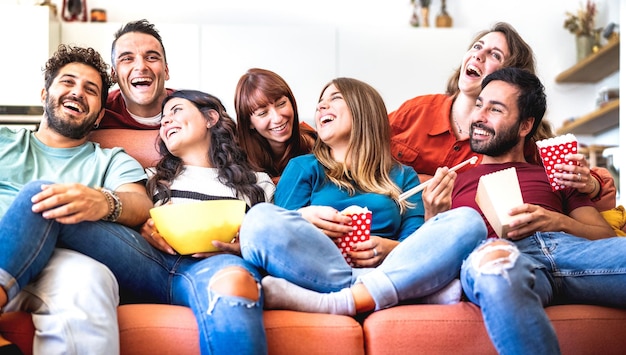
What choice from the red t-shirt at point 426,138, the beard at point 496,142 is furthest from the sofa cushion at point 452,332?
the red t-shirt at point 426,138

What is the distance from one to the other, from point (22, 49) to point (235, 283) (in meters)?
3.62

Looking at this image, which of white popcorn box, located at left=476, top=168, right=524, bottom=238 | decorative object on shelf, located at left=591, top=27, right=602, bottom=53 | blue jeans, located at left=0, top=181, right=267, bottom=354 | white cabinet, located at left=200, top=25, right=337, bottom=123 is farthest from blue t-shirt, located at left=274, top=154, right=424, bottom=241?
decorative object on shelf, located at left=591, top=27, right=602, bottom=53

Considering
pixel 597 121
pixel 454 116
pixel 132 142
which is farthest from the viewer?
pixel 597 121

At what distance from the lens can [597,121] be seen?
498 centimetres

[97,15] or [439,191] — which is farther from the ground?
[97,15]

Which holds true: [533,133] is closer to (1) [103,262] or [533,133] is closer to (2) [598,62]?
(1) [103,262]

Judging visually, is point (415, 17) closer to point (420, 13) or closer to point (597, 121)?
point (420, 13)

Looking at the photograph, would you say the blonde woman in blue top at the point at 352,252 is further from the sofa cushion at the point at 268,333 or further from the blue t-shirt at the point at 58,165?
the blue t-shirt at the point at 58,165

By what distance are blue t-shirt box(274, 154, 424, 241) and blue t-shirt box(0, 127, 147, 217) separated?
1.34 ft

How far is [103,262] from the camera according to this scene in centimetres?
174

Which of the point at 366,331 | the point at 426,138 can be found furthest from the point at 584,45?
the point at 366,331

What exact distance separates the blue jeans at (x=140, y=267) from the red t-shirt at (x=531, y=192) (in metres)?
0.71

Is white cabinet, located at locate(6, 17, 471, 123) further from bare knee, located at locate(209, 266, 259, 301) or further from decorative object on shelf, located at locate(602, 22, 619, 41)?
bare knee, located at locate(209, 266, 259, 301)

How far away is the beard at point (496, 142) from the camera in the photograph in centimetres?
225
